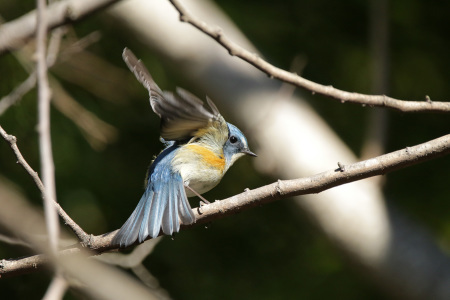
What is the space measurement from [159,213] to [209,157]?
0.75m

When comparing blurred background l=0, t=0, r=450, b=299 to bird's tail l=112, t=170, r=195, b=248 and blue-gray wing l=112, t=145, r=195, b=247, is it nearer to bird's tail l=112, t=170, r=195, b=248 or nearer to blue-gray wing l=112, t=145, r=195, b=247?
blue-gray wing l=112, t=145, r=195, b=247

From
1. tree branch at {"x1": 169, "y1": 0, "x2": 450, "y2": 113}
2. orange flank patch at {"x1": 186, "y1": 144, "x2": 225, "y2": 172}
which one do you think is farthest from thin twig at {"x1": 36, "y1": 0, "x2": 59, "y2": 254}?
orange flank patch at {"x1": 186, "y1": 144, "x2": 225, "y2": 172}

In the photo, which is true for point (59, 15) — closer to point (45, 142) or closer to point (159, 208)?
point (159, 208)

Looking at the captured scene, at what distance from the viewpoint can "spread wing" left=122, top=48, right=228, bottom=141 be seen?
229 centimetres

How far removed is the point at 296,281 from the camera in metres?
4.01

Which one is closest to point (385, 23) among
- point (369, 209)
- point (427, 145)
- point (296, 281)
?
point (369, 209)

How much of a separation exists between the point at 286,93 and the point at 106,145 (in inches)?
51.4

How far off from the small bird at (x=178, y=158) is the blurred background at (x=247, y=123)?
25.8 inches

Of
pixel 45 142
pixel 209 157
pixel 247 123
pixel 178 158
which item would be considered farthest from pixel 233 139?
pixel 45 142

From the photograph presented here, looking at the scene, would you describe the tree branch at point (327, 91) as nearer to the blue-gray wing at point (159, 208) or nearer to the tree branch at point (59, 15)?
the blue-gray wing at point (159, 208)

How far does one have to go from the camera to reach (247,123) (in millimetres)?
4633

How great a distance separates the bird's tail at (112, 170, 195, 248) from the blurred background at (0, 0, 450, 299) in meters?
0.87

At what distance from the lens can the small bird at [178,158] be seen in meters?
2.35

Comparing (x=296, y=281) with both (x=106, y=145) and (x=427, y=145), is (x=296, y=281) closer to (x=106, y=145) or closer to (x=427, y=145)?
(x=106, y=145)
